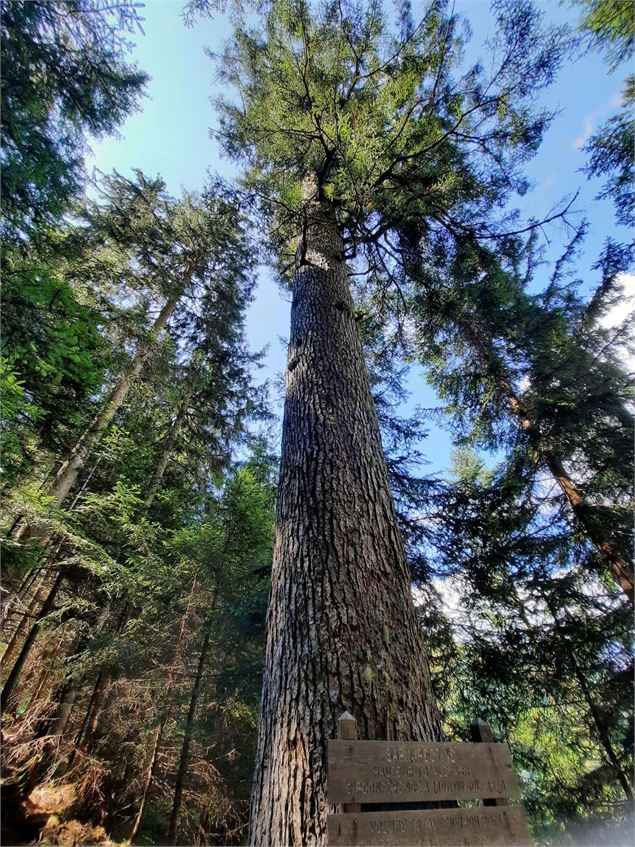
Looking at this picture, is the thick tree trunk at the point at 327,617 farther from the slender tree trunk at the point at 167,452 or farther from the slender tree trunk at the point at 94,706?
the slender tree trunk at the point at 167,452

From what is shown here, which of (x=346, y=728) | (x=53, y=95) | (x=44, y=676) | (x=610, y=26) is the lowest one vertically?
(x=346, y=728)

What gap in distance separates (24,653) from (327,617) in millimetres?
7665

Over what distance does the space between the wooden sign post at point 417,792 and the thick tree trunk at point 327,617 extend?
138mm

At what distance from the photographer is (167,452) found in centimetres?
937

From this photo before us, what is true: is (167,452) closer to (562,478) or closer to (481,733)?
(562,478)

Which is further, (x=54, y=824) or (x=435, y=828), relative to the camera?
(x=54, y=824)

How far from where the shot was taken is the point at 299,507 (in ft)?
7.93

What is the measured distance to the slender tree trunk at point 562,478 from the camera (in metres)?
4.47

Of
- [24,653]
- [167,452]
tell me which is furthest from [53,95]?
[24,653]

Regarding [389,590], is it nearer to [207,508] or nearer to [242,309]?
[207,508]

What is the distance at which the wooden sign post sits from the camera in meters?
1.25

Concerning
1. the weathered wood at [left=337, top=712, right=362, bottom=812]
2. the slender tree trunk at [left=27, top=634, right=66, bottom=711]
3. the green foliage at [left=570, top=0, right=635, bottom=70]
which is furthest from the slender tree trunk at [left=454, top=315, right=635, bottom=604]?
the slender tree trunk at [left=27, top=634, right=66, bottom=711]

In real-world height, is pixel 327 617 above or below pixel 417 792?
above

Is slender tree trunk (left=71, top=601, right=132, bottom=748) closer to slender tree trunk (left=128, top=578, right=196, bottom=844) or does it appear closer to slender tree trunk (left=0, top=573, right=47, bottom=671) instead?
slender tree trunk (left=128, top=578, right=196, bottom=844)
